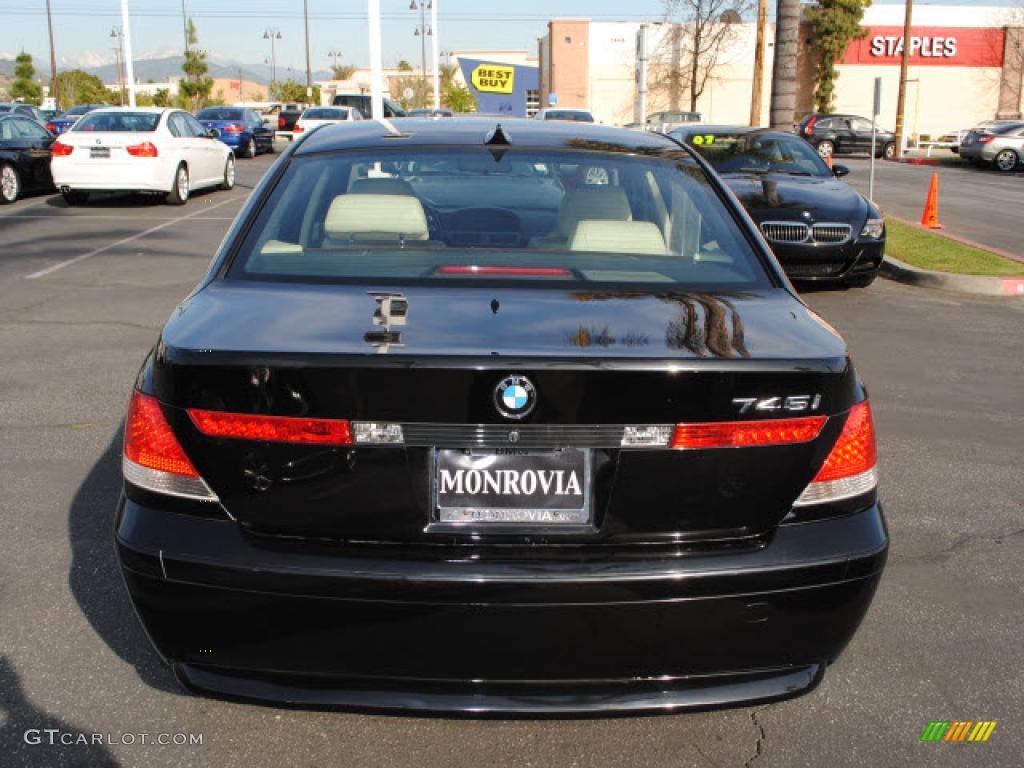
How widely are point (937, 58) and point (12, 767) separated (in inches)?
2394

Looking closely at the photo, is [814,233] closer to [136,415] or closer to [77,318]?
[77,318]

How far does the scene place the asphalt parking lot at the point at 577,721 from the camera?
2881 mm

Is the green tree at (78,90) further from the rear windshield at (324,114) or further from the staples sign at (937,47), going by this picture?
the staples sign at (937,47)

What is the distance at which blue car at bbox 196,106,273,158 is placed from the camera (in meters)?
31.5

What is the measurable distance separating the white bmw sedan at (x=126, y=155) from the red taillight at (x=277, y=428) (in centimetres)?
1583

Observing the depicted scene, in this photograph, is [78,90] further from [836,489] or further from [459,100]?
[836,489]

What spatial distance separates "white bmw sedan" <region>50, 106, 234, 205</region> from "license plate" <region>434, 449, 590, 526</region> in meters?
16.1

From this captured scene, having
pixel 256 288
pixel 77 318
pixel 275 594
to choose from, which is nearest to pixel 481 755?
pixel 275 594

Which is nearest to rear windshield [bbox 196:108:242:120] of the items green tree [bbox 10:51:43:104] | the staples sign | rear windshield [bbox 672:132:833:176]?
rear windshield [bbox 672:132:833:176]

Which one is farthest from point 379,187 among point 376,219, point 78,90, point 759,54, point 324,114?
point 78,90

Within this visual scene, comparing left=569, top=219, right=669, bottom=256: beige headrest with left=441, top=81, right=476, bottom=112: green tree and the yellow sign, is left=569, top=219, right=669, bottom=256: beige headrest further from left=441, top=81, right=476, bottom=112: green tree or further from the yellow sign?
left=441, top=81, right=476, bottom=112: green tree

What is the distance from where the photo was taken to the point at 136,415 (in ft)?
8.70

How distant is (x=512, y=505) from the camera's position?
2.44 m

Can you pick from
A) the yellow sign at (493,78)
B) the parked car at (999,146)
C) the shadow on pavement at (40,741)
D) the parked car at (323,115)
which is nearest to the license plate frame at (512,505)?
the shadow on pavement at (40,741)
